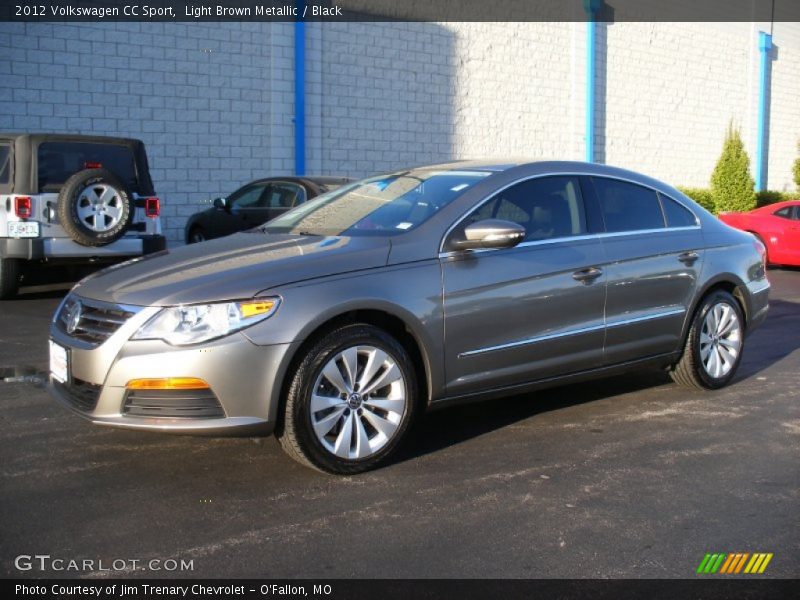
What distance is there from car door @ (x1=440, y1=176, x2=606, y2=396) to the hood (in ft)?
1.82

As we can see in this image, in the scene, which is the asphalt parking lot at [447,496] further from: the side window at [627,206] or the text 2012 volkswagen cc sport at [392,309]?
the side window at [627,206]

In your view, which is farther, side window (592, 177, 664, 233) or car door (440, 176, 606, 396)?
side window (592, 177, 664, 233)

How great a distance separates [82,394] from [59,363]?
0.32m

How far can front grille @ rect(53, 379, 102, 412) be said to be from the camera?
432 centimetres

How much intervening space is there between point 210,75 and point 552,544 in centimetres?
1414

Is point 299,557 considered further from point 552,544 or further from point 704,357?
point 704,357

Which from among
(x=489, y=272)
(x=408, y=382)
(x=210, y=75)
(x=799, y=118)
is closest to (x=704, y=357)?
(x=489, y=272)

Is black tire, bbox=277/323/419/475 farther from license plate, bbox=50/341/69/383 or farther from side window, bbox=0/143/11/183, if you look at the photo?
side window, bbox=0/143/11/183

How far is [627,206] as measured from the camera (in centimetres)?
593

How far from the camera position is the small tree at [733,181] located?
24344 millimetres

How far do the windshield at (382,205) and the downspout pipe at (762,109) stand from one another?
2464 cm

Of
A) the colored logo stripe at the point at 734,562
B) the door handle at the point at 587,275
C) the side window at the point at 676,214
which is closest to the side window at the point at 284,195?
the side window at the point at 676,214

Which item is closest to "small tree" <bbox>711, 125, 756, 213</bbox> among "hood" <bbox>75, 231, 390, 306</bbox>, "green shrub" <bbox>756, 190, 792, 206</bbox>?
"green shrub" <bbox>756, 190, 792, 206</bbox>

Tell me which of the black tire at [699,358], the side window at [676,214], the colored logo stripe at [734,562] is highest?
the side window at [676,214]
